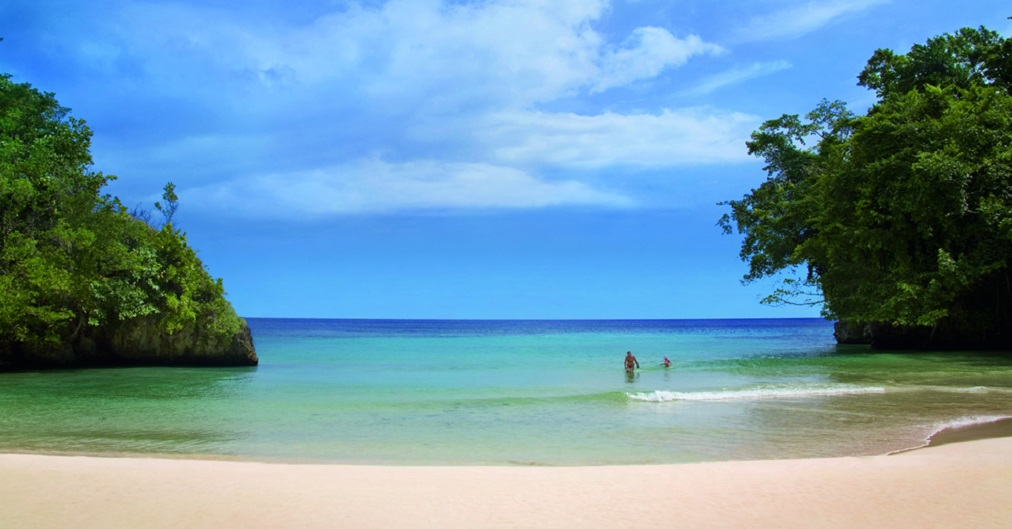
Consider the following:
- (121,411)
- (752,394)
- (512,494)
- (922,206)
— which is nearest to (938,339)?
(922,206)

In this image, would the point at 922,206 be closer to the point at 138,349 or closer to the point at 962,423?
the point at 962,423

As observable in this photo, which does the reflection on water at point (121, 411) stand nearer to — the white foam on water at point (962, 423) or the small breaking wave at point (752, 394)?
the small breaking wave at point (752, 394)

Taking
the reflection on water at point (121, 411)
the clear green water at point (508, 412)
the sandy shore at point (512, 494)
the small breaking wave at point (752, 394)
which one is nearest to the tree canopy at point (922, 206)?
the clear green water at point (508, 412)

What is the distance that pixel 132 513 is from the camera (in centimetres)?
579

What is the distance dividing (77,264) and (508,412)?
18359mm

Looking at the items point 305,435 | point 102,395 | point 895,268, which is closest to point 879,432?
point 305,435

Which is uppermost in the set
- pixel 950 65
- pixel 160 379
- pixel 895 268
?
pixel 950 65

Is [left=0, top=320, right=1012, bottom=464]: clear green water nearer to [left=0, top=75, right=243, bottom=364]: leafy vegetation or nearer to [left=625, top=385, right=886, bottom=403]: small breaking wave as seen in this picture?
[left=625, top=385, right=886, bottom=403]: small breaking wave

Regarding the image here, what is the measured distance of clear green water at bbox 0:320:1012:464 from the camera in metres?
9.73

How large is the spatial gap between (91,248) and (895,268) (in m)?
32.5

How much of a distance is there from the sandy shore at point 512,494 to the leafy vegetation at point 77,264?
1630 cm

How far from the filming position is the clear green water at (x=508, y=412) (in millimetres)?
9734

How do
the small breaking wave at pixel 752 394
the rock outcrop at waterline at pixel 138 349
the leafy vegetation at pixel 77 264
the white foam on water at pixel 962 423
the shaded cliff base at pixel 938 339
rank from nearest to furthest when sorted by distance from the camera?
the white foam on water at pixel 962 423 < the small breaking wave at pixel 752 394 < the leafy vegetation at pixel 77 264 < the rock outcrop at waterline at pixel 138 349 < the shaded cliff base at pixel 938 339

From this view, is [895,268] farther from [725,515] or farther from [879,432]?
[725,515]
